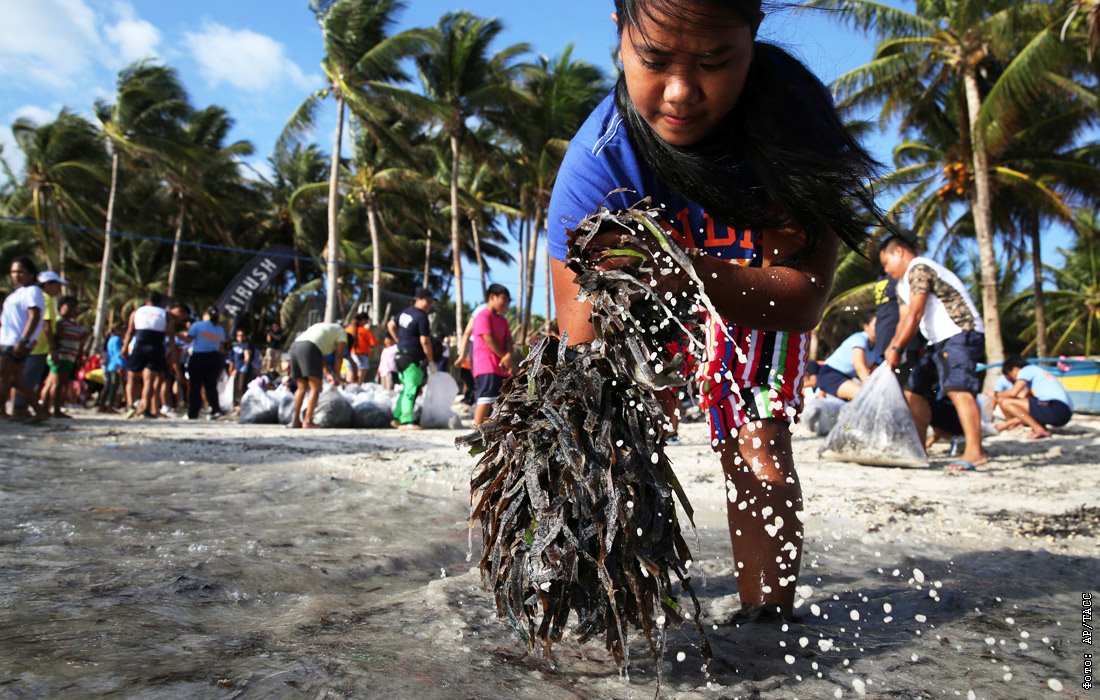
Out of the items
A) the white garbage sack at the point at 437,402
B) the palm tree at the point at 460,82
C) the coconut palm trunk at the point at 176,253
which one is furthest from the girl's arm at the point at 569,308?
the coconut palm trunk at the point at 176,253

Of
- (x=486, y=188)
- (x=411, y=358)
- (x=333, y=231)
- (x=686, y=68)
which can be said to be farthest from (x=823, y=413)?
(x=486, y=188)

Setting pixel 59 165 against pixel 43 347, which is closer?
pixel 43 347

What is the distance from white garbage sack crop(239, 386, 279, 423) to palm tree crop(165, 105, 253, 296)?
64.8 feet

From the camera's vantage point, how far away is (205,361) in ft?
32.8

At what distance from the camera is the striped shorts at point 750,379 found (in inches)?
79.4

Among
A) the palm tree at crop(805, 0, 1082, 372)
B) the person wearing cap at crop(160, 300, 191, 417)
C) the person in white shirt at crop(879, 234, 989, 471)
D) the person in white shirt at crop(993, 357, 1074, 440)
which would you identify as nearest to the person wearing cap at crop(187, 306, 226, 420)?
the person wearing cap at crop(160, 300, 191, 417)

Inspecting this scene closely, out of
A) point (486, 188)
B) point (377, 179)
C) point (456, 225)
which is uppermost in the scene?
point (486, 188)

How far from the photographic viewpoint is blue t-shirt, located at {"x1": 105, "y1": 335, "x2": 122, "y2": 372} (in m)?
12.2

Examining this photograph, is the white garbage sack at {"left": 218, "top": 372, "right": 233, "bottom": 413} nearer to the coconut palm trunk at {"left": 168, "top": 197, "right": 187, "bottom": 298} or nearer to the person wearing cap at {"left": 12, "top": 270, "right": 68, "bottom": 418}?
the person wearing cap at {"left": 12, "top": 270, "right": 68, "bottom": 418}

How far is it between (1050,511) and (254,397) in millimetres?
8228

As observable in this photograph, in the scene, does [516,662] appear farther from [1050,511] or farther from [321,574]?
[1050,511]

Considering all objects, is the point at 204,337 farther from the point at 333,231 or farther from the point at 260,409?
the point at 333,231

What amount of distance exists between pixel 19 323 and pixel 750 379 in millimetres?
7515

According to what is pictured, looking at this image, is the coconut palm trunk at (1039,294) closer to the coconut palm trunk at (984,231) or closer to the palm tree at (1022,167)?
the palm tree at (1022,167)
